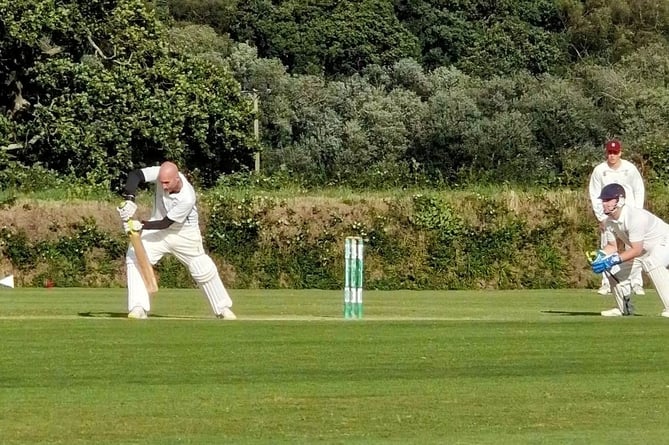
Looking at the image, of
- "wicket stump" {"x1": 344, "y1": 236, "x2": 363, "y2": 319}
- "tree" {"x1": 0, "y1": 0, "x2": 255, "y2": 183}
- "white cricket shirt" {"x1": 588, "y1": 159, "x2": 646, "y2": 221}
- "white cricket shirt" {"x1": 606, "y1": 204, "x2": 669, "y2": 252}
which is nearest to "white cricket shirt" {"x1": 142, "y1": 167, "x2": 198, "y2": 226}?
"wicket stump" {"x1": 344, "y1": 236, "x2": 363, "y2": 319}

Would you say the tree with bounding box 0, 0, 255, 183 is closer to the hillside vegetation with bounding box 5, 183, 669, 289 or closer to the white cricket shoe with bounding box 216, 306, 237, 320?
the hillside vegetation with bounding box 5, 183, 669, 289

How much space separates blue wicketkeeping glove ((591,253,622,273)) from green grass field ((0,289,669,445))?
551 mm

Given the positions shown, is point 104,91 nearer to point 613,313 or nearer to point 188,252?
point 188,252

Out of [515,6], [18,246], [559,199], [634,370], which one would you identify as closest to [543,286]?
[559,199]

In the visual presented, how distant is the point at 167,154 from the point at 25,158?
4140 millimetres

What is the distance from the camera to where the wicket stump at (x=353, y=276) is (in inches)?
620

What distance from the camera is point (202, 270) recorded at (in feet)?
51.2

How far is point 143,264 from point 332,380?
5174mm

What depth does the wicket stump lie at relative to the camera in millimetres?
15758

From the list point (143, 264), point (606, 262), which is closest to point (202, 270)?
point (143, 264)

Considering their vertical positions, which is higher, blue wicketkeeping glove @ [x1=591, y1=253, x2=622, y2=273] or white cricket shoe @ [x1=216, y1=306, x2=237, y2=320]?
blue wicketkeeping glove @ [x1=591, y1=253, x2=622, y2=273]

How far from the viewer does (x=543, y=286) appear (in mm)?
26984

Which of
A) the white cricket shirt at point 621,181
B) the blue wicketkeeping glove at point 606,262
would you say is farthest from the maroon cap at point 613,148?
the blue wicketkeeping glove at point 606,262

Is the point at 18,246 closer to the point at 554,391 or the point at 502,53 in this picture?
the point at 554,391
